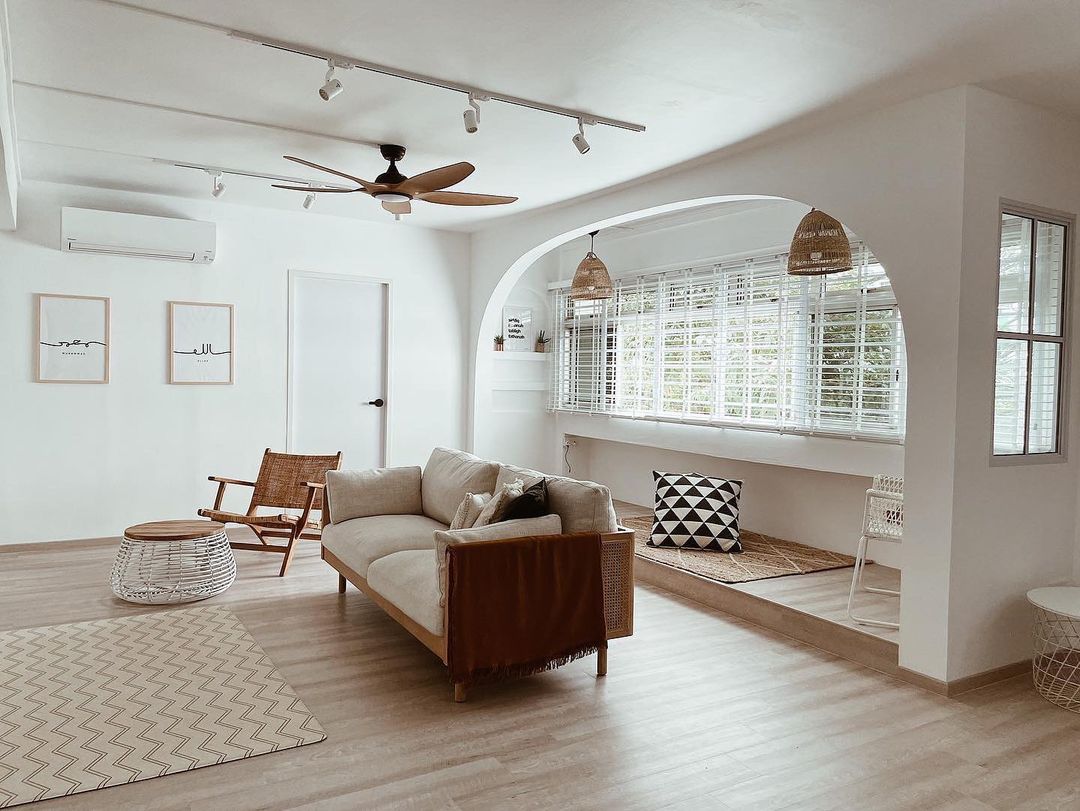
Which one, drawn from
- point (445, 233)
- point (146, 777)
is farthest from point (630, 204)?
point (146, 777)

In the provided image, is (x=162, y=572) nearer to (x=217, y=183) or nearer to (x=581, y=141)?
(x=217, y=183)

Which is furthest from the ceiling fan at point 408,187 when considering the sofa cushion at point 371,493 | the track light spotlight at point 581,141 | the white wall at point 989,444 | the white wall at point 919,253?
the white wall at point 989,444

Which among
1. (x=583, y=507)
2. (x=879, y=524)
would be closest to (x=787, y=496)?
(x=879, y=524)

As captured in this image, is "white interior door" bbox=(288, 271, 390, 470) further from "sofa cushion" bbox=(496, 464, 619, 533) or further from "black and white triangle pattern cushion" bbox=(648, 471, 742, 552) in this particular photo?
"sofa cushion" bbox=(496, 464, 619, 533)

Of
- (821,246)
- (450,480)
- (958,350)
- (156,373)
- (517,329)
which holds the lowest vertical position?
(450,480)

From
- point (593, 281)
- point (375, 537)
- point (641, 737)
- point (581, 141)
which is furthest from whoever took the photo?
point (593, 281)

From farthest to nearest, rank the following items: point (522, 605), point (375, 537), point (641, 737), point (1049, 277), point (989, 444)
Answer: point (375, 537) → point (1049, 277) → point (989, 444) → point (522, 605) → point (641, 737)

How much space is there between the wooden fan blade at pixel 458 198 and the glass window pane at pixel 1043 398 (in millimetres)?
2745

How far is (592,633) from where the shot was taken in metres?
3.48

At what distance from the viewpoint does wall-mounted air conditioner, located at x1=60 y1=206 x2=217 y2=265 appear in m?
5.55

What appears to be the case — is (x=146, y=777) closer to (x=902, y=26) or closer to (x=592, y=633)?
(x=592, y=633)

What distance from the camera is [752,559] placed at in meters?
5.18

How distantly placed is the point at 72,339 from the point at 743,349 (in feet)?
16.0

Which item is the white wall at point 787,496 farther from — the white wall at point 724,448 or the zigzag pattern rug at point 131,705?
the zigzag pattern rug at point 131,705
